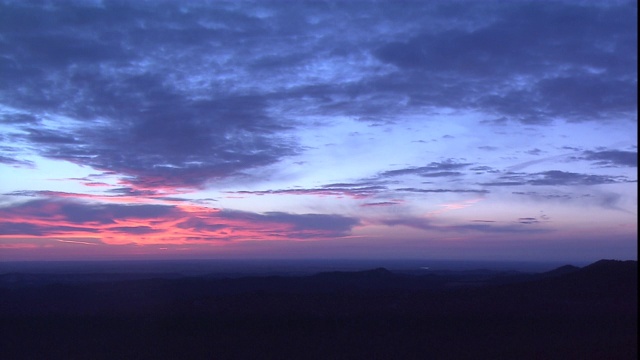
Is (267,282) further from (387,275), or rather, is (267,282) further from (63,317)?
(63,317)

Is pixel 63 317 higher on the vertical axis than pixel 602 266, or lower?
lower

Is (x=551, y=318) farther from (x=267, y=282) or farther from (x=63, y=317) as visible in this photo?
(x=267, y=282)

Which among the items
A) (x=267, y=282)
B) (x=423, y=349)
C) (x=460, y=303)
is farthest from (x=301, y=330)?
(x=267, y=282)

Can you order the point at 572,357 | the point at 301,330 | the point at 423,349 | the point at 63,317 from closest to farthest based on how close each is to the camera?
the point at 572,357 → the point at 423,349 → the point at 301,330 → the point at 63,317

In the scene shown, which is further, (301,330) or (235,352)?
(301,330)

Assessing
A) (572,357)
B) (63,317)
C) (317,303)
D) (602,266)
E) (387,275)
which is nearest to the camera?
(572,357)

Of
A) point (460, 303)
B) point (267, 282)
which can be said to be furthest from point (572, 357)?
point (267, 282)
